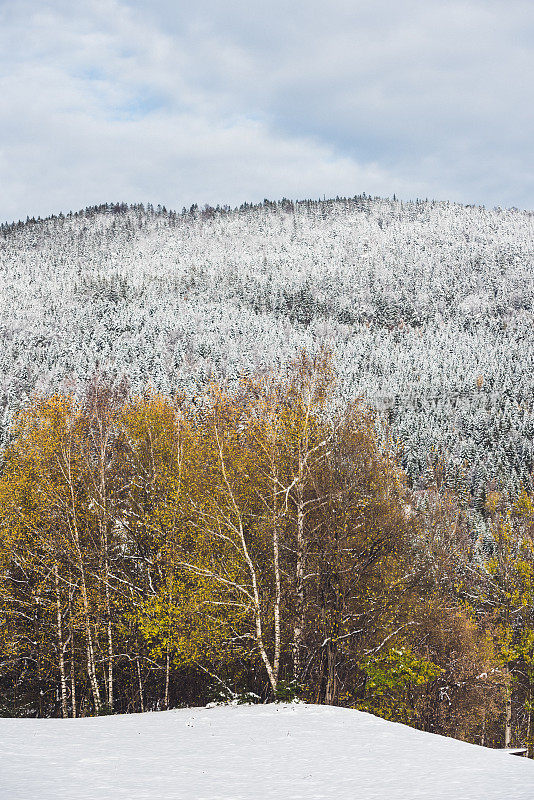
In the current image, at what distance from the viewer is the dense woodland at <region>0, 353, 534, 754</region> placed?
2181 cm

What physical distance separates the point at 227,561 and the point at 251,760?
30.8ft

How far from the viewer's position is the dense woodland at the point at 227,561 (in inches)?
859

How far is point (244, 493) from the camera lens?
23578 millimetres

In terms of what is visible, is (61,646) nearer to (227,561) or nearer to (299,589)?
(227,561)

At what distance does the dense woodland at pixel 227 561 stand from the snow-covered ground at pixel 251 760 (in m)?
3.26

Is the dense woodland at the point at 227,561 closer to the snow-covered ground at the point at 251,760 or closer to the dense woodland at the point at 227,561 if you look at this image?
the dense woodland at the point at 227,561

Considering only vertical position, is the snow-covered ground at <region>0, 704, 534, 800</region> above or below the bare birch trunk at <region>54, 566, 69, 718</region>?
below

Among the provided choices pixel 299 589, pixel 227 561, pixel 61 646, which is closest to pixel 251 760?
pixel 299 589

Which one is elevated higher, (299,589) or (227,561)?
(227,561)

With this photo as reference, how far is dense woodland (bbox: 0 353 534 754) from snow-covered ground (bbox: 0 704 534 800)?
3264mm

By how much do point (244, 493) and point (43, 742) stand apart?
406 inches

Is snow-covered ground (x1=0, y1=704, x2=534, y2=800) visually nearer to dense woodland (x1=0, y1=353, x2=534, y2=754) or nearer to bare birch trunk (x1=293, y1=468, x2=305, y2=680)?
bare birch trunk (x1=293, y1=468, x2=305, y2=680)

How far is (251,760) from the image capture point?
1394cm

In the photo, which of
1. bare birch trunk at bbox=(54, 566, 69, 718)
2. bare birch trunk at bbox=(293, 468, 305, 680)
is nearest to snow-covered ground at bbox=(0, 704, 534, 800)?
bare birch trunk at bbox=(293, 468, 305, 680)
